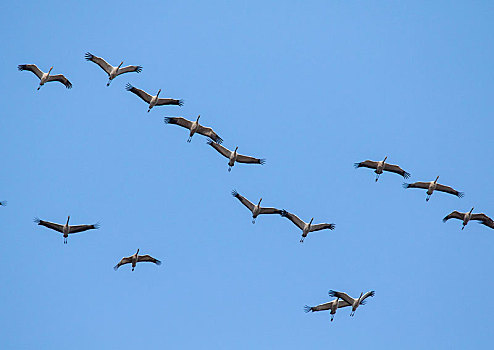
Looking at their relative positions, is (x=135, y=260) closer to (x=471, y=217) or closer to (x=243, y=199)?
(x=243, y=199)

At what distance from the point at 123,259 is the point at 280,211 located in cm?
979

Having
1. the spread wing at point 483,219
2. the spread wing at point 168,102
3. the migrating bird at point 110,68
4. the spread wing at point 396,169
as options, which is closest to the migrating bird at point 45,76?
the migrating bird at point 110,68

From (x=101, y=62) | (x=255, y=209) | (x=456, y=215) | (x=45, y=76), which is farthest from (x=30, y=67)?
(x=456, y=215)

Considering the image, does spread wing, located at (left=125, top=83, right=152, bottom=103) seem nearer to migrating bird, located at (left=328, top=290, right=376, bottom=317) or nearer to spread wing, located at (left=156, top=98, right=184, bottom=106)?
spread wing, located at (left=156, top=98, right=184, bottom=106)

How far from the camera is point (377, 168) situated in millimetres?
48219

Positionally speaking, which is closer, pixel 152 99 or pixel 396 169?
pixel 152 99

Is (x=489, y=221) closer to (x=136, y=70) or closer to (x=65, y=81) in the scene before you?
(x=136, y=70)

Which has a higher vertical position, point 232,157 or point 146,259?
point 232,157

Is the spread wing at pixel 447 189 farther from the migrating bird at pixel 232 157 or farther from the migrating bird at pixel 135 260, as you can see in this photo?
the migrating bird at pixel 135 260

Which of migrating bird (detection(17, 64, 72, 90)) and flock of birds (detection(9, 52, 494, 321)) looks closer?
flock of birds (detection(9, 52, 494, 321))

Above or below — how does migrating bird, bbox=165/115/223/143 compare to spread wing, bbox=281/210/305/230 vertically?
above

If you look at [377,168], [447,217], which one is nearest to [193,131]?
[377,168]

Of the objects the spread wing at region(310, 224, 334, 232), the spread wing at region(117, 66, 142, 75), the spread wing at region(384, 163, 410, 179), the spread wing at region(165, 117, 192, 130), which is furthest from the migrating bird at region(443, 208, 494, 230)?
the spread wing at region(117, 66, 142, 75)

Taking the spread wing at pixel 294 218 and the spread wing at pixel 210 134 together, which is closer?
the spread wing at pixel 210 134
